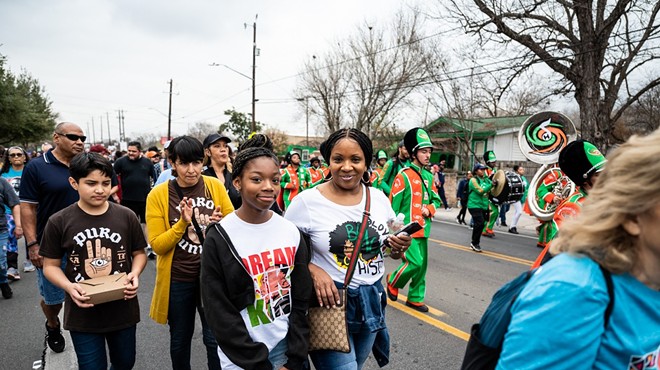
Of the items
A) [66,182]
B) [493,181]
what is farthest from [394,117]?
[66,182]

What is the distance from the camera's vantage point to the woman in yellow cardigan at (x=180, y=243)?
263 centimetres

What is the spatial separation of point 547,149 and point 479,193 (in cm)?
265

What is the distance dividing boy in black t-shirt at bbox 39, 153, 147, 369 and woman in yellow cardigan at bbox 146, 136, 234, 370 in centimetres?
18

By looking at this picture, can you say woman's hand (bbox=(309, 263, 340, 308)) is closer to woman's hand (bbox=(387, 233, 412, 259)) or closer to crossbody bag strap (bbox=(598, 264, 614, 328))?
woman's hand (bbox=(387, 233, 412, 259))

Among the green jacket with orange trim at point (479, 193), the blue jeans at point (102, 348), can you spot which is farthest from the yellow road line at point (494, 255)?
the blue jeans at point (102, 348)

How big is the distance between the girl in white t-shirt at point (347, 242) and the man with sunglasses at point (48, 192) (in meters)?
2.39

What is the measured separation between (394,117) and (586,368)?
2813 centimetres

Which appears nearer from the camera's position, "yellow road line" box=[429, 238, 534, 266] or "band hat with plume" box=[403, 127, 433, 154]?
"band hat with plume" box=[403, 127, 433, 154]

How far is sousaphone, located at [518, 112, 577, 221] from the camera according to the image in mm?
5902

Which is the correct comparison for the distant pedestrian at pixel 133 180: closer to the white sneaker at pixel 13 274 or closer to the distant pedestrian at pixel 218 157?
the white sneaker at pixel 13 274

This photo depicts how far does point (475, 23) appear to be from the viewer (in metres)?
13.7

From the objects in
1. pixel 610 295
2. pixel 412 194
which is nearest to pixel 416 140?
pixel 412 194

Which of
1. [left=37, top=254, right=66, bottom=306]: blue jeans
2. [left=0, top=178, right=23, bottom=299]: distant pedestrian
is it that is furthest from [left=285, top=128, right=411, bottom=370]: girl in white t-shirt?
[left=0, top=178, right=23, bottom=299]: distant pedestrian

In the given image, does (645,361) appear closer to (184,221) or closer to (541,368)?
(541,368)
